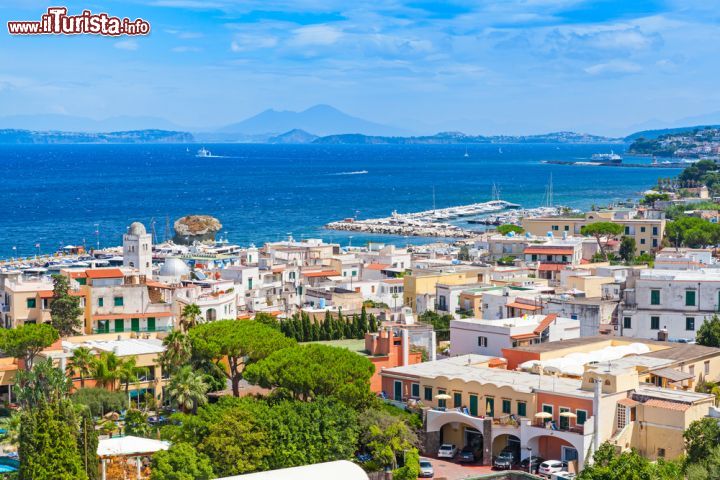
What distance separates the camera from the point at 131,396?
121 ft

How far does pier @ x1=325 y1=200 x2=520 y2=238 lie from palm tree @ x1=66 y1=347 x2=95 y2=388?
75.5 meters

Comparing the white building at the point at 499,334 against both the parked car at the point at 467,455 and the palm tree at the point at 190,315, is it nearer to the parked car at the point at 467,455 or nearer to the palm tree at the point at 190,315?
the parked car at the point at 467,455

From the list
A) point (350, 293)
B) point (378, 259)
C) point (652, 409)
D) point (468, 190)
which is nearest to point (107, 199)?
point (468, 190)

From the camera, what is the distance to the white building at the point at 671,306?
41.3 meters

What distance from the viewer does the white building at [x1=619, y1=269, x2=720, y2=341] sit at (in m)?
41.3

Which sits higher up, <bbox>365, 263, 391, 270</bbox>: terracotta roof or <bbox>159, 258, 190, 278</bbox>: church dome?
<bbox>159, 258, 190, 278</bbox>: church dome

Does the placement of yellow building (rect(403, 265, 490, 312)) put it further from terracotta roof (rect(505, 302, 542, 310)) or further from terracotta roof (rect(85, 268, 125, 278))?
terracotta roof (rect(85, 268, 125, 278))

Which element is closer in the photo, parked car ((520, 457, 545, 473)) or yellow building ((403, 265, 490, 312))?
parked car ((520, 457, 545, 473))

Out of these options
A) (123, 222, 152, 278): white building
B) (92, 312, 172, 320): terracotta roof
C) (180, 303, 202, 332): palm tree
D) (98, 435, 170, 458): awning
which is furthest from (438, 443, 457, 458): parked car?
(123, 222, 152, 278): white building

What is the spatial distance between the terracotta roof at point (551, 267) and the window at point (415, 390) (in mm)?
27766

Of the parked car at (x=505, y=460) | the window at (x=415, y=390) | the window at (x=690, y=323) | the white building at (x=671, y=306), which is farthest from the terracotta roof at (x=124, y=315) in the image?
the window at (x=690, y=323)

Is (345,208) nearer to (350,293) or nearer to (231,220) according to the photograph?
(231,220)

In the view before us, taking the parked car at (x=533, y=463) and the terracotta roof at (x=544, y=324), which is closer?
the parked car at (x=533, y=463)

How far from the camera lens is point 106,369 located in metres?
35.9
